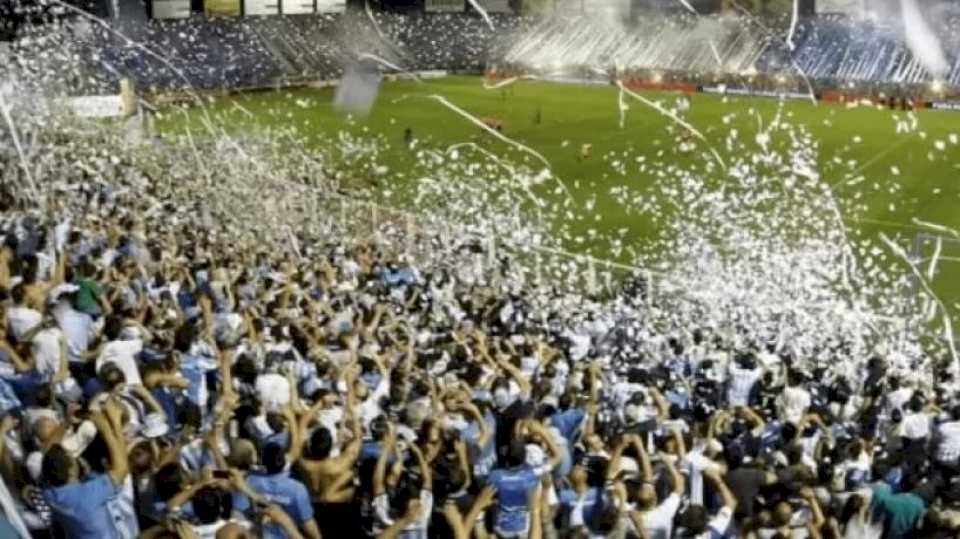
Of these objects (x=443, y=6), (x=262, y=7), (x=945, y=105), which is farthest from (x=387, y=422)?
(x=443, y=6)

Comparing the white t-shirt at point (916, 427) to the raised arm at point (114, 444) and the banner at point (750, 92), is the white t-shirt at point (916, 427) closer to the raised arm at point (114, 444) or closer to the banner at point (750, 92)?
the raised arm at point (114, 444)

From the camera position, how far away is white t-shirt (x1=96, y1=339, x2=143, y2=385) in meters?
7.86

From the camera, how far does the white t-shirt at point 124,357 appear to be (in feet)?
25.8

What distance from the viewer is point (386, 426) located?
688 cm

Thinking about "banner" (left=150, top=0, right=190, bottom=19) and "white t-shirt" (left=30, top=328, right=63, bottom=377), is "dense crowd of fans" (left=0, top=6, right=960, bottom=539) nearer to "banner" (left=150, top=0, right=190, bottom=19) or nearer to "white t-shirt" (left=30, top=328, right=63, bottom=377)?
"white t-shirt" (left=30, top=328, right=63, bottom=377)

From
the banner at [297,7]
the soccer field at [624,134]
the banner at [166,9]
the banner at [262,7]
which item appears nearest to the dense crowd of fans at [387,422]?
the soccer field at [624,134]

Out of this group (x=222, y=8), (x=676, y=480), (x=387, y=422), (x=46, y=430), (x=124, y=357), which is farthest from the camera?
(x=222, y=8)

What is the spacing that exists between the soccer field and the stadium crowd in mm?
13577

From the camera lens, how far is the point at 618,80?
5850 cm

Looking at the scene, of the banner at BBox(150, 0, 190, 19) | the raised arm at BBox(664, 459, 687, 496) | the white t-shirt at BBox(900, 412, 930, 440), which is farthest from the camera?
the banner at BBox(150, 0, 190, 19)

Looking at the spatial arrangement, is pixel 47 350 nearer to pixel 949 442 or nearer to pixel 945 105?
pixel 949 442

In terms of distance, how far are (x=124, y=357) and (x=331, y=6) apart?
204ft

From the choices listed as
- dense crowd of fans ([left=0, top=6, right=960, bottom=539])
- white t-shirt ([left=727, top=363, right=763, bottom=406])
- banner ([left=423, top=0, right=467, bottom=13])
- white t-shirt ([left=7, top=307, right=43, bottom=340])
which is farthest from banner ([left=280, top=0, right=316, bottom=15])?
white t-shirt ([left=7, top=307, right=43, bottom=340])

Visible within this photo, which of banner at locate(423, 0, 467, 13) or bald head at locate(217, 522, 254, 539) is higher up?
bald head at locate(217, 522, 254, 539)
